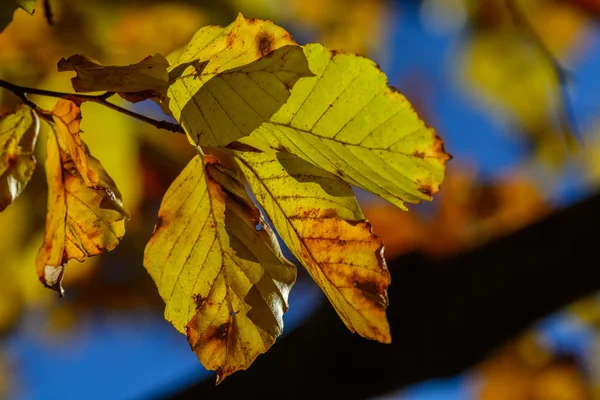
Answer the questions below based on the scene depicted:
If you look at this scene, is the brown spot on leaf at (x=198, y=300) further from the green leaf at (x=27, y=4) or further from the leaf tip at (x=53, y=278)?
the green leaf at (x=27, y=4)

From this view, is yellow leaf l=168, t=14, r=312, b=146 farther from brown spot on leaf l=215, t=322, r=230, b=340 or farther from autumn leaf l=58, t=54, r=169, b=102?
brown spot on leaf l=215, t=322, r=230, b=340

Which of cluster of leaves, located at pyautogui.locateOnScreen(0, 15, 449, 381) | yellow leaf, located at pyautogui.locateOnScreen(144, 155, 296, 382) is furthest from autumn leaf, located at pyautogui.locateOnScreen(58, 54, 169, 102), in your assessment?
yellow leaf, located at pyautogui.locateOnScreen(144, 155, 296, 382)

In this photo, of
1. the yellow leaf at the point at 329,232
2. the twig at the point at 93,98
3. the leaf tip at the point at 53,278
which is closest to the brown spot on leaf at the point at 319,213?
the yellow leaf at the point at 329,232

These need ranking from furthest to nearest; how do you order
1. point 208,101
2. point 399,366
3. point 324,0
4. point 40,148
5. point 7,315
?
point 324,0
point 7,315
point 40,148
point 399,366
point 208,101

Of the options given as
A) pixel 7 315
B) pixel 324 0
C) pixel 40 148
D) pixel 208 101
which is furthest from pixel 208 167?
pixel 324 0

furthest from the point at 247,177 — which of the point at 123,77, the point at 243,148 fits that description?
the point at 123,77

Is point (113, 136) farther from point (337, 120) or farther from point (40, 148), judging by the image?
point (337, 120)
